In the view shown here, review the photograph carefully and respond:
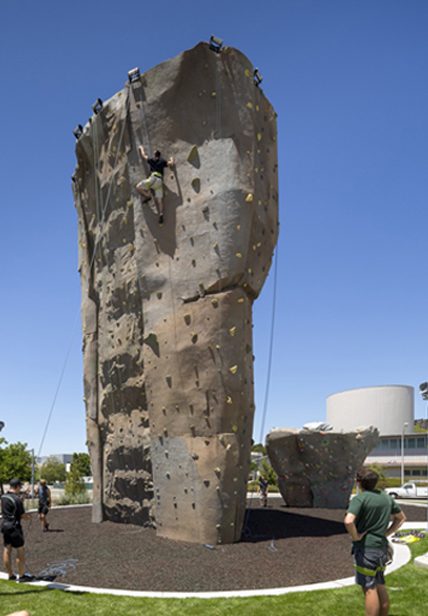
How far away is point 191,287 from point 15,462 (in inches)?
1573

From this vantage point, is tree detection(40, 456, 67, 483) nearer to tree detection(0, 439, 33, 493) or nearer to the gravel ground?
tree detection(0, 439, 33, 493)

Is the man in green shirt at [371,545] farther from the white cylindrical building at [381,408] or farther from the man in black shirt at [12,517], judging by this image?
the white cylindrical building at [381,408]

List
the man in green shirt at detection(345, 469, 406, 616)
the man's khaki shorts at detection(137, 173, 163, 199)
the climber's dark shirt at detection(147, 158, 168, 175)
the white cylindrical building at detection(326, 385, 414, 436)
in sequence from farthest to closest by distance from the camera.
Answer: the white cylindrical building at detection(326, 385, 414, 436)
the climber's dark shirt at detection(147, 158, 168, 175)
the man's khaki shorts at detection(137, 173, 163, 199)
the man in green shirt at detection(345, 469, 406, 616)

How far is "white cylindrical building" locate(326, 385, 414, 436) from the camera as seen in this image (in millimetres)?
65062

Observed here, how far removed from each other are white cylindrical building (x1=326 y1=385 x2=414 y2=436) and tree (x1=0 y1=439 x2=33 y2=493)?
3675 centimetres

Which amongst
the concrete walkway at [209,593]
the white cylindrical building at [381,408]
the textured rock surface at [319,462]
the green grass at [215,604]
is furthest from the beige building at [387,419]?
the green grass at [215,604]

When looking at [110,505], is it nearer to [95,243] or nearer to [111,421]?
[111,421]

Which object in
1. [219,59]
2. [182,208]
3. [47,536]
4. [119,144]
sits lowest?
[47,536]

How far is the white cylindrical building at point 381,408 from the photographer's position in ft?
213

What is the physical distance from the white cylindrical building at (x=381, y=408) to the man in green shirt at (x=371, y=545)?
206 feet

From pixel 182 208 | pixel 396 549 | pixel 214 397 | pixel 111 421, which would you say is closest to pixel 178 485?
pixel 214 397

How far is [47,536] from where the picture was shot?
1238 cm

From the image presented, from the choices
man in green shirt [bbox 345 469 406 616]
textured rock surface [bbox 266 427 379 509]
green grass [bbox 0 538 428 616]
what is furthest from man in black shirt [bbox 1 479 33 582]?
textured rock surface [bbox 266 427 379 509]

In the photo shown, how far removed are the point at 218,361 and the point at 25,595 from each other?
5213 millimetres
